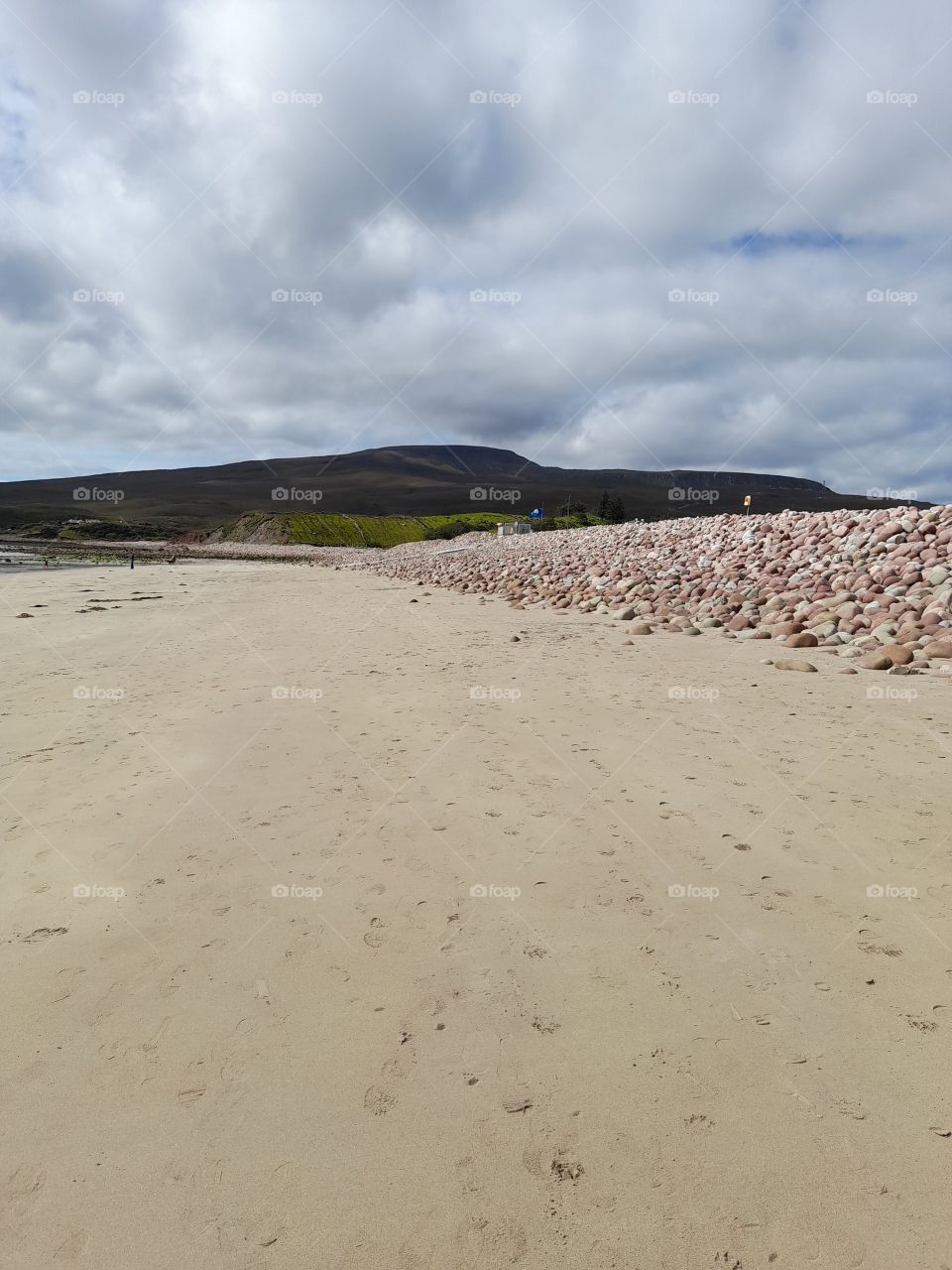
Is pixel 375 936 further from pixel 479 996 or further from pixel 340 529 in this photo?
pixel 340 529

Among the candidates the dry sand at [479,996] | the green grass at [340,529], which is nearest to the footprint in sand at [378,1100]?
the dry sand at [479,996]

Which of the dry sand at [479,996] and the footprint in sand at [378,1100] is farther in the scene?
the footprint in sand at [378,1100]

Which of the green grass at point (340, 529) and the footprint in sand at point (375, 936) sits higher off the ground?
the green grass at point (340, 529)

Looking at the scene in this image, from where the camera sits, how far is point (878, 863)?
13.6 ft

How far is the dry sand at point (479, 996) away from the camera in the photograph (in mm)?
2119

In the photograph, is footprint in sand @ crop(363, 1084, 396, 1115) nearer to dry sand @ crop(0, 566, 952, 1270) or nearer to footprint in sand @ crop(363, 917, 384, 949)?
dry sand @ crop(0, 566, 952, 1270)

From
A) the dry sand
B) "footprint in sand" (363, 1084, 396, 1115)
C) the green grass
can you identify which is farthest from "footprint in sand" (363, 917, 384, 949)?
the green grass

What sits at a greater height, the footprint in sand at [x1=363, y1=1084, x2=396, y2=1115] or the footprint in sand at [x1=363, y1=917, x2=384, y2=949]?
the footprint in sand at [x1=363, y1=917, x2=384, y2=949]

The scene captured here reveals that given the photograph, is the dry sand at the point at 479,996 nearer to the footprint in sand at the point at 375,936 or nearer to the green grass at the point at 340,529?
the footprint in sand at the point at 375,936

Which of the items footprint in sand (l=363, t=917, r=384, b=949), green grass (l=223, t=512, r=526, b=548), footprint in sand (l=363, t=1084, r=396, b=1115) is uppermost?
green grass (l=223, t=512, r=526, b=548)

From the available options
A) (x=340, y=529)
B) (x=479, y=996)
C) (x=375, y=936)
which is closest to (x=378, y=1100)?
(x=479, y=996)

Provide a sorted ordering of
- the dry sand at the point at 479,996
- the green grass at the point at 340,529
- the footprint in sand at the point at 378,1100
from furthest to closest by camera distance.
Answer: the green grass at the point at 340,529 → the footprint in sand at the point at 378,1100 → the dry sand at the point at 479,996

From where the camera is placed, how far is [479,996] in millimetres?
3100

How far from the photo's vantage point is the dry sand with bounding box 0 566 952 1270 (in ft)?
6.95
